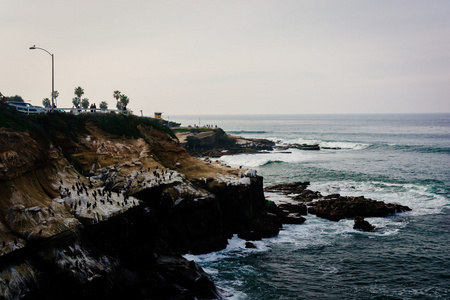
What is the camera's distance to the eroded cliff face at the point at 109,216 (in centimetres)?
1789

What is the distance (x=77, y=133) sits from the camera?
32.7 metres

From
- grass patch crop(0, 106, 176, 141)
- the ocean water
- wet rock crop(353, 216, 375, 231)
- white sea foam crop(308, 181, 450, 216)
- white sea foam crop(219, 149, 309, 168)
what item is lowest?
the ocean water

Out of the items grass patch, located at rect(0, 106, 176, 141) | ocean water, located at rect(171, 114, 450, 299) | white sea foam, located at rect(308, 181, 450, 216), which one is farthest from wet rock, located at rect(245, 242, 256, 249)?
white sea foam, located at rect(308, 181, 450, 216)

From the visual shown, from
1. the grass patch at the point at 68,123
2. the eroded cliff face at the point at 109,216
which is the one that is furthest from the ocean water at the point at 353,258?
the grass patch at the point at 68,123

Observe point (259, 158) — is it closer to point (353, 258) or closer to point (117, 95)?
point (117, 95)

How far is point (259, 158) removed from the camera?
82.0m

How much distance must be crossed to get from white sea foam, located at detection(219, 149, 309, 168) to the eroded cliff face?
132 feet

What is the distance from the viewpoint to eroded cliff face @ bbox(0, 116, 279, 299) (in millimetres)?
17891

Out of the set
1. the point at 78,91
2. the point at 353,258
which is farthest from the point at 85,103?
the point at 353,258

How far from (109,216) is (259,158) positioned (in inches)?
2443

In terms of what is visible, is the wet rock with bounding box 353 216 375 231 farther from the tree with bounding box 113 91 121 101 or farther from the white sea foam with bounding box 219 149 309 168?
the tree with bounding box 113 91 121 101

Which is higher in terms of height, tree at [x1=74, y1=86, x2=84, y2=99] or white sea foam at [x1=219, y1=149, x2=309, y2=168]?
tree at [x1=74, y1=86, x2=84, y2=99]

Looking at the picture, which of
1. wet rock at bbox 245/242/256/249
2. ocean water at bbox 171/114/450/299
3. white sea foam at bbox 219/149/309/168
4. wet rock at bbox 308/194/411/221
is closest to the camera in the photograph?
ocean water at bbox 171/114/450/299

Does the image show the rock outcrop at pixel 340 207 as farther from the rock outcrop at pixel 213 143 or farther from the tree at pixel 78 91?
the tree at pixel 78 91
